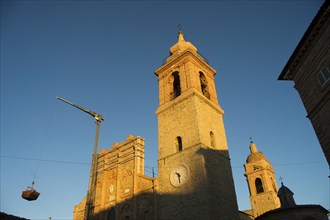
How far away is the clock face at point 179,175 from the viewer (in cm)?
1623

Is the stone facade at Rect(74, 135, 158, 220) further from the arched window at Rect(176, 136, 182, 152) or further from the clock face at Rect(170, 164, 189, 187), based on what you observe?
the arched window at Rect(176, 136, 182, 152)

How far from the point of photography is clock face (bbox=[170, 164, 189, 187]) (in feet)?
53.3

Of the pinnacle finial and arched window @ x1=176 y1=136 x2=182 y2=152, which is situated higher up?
the pinnacle finial

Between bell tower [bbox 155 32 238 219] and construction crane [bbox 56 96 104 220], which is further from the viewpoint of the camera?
construction crane [bbox 56 96 104 220]

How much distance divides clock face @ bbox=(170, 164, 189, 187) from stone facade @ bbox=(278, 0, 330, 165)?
24.8 feet

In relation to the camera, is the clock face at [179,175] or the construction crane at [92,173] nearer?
the clock face at [179,175]

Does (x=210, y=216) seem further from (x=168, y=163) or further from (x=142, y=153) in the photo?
(x=142, y=153)

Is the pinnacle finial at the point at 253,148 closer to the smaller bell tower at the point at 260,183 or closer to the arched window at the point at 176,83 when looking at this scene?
the smaller bell tower at the point at 260,183

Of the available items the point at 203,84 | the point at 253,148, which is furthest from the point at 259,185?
the point at 203,84

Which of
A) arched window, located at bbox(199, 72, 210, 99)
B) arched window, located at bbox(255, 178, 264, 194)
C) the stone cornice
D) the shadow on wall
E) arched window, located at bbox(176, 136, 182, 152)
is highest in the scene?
the stone cornice

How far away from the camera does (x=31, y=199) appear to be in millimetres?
17234

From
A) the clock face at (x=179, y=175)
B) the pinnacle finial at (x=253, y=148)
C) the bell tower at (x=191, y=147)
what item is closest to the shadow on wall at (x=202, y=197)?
the bell tower at (x=191, y=147)

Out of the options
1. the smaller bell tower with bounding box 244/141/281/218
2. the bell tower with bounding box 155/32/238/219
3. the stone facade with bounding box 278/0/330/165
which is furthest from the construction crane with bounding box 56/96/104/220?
the smaller bell tower with bounding box 244/141/281/218

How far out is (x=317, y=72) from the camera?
39.2 ft
